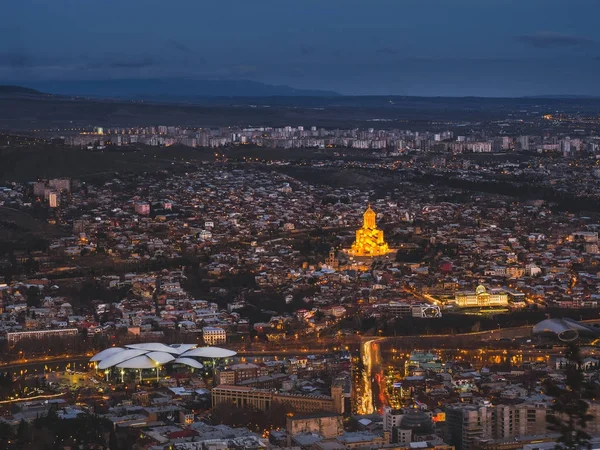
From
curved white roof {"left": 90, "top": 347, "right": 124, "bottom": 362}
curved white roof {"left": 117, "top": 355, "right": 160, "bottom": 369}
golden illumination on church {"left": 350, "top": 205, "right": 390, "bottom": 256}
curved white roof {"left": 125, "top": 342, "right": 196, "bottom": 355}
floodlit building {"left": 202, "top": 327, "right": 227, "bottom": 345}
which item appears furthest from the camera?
golden illumination on church {"left": 350, "top": 205, "right": 390, "bottom": 256}

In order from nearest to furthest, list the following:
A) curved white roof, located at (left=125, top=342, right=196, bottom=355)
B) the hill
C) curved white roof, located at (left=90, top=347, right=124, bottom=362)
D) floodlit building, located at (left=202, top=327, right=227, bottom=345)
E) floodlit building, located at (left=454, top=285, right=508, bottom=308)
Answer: curved white roof, located at (left=90, top=347, right=124, bottom=362) < curved white roof, located at (left=125, top=342, right=196, bottom=355) < floodlit building, located at (left=202, top=327, right=227, bottom=345) < floodlit building, located at (left=454, top=285, right=508, bottom=308) < the hill

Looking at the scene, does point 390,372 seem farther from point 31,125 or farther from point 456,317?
point 31,125

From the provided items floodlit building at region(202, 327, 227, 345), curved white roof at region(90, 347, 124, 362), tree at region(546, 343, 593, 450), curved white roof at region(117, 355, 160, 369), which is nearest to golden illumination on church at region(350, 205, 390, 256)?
floodlit building at region(202, 327, 227, 345)

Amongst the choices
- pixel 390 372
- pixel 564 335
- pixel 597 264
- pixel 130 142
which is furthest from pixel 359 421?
pixel 130 142

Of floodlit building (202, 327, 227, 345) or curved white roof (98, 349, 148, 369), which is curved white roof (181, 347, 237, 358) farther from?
floodlit building (202, 327, 227, 345)

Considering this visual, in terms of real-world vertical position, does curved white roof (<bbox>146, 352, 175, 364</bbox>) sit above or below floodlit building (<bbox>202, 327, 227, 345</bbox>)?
above

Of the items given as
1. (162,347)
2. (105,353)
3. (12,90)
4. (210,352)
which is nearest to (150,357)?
(162,347)

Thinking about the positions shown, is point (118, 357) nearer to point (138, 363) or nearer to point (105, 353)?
point (138, 363)
